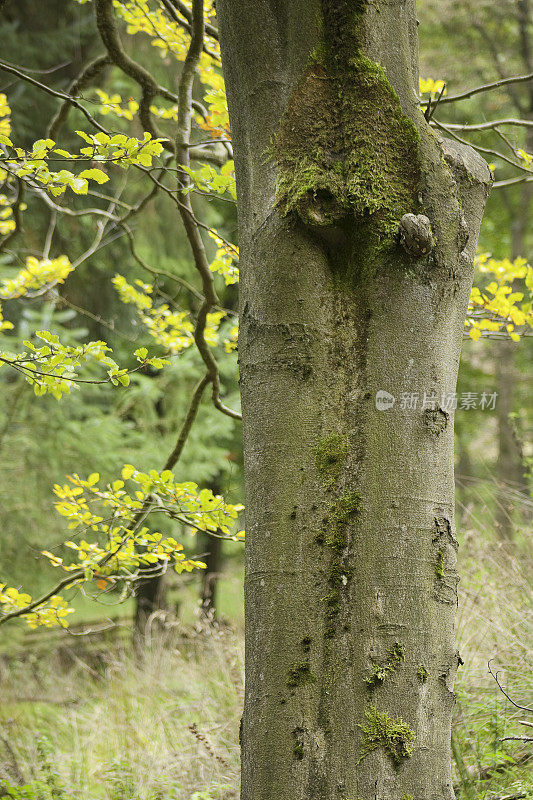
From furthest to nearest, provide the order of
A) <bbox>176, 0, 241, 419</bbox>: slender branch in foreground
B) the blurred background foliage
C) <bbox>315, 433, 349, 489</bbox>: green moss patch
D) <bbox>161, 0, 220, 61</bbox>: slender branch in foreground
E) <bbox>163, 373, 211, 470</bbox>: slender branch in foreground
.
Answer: the blurred background foliage → <bbox>161, 0, 220, 61</bbox>: slender branch in foreground → <bbox>163, 373, 211, 470</bbox>: slender branch in foreground → <bbox>176, 0, 241, 419</bbox>: slender branch in foreground → <bbox>315, 433, 349, 489</bbox>: green moss patch

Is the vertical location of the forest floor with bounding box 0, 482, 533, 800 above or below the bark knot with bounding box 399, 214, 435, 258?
below

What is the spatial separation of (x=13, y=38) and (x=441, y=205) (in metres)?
7.72

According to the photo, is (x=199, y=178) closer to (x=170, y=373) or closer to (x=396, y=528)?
(x=396, y=528)

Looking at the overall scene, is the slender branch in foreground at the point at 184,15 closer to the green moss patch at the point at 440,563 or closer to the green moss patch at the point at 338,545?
the green moss patch at the point at 338,545

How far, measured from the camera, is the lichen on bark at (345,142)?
1.41 meters

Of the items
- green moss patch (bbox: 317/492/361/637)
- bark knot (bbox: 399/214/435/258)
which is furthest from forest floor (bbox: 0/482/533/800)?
bark knot (bbox: 399/214/435/258)

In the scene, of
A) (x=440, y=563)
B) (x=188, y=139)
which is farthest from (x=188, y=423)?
(x=440, y=563)

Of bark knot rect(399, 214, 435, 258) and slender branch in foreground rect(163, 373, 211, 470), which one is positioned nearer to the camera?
bark knot rect(399, 214, 435, 258)

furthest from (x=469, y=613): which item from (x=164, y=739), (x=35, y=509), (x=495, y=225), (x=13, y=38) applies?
(x=495, y=225)

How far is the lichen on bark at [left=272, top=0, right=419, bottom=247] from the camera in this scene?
141 centimetres

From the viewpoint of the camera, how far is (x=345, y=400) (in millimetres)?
1412

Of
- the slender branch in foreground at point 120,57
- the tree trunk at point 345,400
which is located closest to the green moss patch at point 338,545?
the tree trunk at point 345,400

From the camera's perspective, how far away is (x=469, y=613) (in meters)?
3.42

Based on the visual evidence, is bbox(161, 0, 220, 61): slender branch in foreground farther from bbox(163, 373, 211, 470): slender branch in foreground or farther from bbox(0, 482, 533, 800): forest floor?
bbox(0, 482, 533, 800): forest floor
